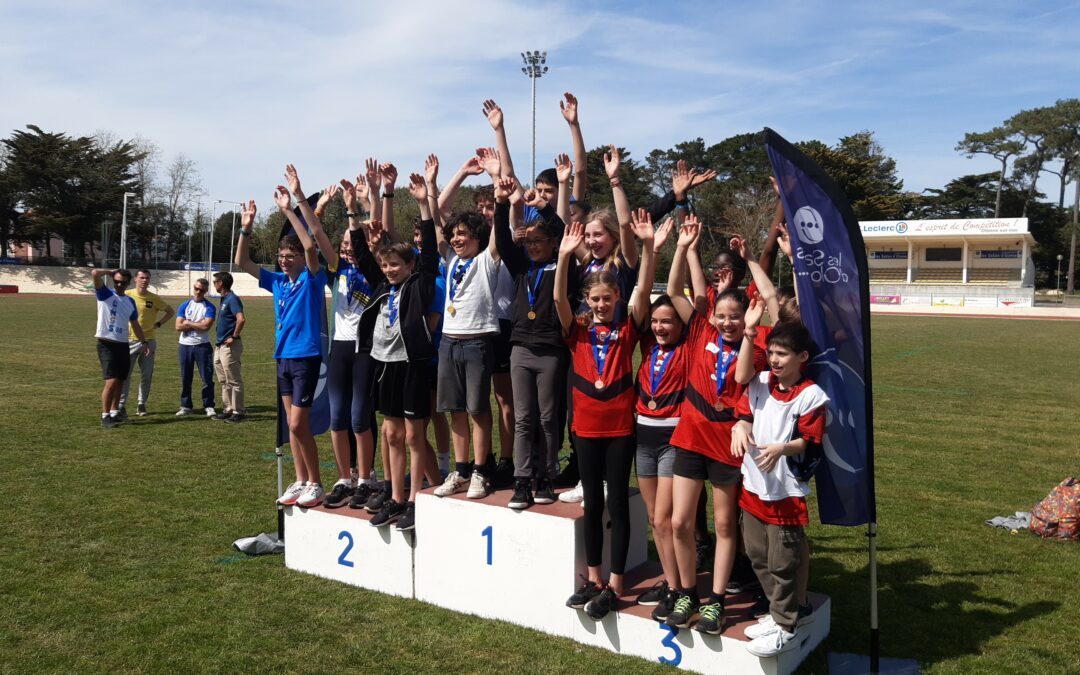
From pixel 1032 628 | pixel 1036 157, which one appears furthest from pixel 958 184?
pixel 1032 628

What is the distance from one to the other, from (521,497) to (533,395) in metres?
0.63

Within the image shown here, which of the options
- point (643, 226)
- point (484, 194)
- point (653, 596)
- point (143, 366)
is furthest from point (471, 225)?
point (143, 366)

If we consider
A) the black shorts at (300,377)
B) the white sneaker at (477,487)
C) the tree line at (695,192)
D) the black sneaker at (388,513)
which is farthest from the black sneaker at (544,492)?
the tree line at (695,192)

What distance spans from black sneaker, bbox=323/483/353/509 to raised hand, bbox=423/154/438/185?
228 cm

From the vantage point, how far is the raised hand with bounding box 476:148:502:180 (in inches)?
207

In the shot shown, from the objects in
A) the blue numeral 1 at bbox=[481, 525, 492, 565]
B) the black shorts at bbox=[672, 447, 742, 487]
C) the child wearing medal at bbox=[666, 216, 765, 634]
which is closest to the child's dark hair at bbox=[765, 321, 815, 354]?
the child wearing medal at bbox=[666, 216, 765, 634]

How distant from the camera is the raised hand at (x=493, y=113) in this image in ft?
18.8

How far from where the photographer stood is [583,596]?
A: 14.3 ft

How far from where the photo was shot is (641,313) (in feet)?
14.5

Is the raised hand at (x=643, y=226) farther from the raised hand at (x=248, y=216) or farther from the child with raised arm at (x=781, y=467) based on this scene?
the raised hand at (x=248, y=216)

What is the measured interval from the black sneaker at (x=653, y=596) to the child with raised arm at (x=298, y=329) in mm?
2500

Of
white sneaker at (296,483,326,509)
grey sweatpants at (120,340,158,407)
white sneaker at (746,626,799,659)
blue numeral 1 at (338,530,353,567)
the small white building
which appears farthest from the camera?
the small white building

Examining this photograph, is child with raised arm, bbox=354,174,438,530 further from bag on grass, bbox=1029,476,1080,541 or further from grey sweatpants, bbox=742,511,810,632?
bag on grass, bbox=1029,476,1080,541

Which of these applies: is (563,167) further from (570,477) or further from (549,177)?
(570,477)
